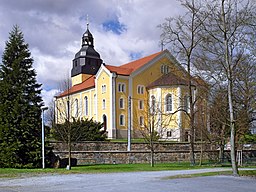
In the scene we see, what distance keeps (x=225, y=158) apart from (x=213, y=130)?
3801mm

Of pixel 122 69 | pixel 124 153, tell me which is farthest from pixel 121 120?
pixel 124 153

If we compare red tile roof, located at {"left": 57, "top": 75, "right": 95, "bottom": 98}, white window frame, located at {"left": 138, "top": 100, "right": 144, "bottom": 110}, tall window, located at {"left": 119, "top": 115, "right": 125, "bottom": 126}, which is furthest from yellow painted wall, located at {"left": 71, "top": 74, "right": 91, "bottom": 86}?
tall window, located at {"left": 119, "top": 115, "right": 125, "bottom": 126}

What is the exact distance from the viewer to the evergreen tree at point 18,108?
1043 inches

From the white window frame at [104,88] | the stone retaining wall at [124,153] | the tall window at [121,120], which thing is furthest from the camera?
the white window frame at [104,88]

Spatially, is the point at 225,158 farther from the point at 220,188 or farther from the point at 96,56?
the point at 96,56

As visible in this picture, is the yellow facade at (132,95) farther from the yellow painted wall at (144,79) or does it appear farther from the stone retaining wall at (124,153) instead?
the stone retaining wall at (124,153)

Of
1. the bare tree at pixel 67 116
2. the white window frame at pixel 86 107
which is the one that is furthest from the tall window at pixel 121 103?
the bare tree at pixel 67 116

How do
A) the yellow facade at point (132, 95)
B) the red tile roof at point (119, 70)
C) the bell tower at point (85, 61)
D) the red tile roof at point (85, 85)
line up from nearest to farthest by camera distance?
the yellow facade at point (132, 95)
the red tile roof at point (119, 70)
the red tile roof at point (85, 85)
the bell tower at point (85, 61)

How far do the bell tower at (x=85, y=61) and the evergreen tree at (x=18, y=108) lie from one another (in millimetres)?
50936

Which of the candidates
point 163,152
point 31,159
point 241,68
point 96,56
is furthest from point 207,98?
point 96,56

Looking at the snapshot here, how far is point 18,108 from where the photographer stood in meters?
27.1

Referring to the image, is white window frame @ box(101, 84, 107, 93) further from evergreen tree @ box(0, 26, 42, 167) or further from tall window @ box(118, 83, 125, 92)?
evergreen tree @ box(0, 26, 42, 167)

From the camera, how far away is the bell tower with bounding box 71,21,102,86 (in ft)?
262

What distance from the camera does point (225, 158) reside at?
3875 cm
